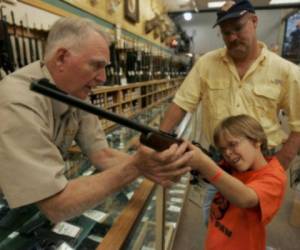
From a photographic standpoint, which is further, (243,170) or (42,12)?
(42,12)

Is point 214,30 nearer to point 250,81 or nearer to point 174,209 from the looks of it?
point 174,209

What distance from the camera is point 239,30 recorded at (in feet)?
4.70

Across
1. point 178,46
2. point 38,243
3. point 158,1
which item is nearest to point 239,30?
point 38,243

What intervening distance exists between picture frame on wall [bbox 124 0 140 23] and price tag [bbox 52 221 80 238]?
365 cm

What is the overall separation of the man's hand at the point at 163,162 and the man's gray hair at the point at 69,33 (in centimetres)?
44

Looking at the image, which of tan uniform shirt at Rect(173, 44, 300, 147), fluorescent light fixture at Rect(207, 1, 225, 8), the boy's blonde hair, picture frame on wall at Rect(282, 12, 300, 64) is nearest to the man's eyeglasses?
tan uniform shirt at Rect(173, 44, 300, 147)

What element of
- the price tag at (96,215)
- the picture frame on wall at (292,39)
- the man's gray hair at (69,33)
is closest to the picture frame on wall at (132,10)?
the man's gray hair at (69,33)

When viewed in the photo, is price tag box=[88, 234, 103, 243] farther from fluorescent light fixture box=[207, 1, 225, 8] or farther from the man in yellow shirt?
fluorescent light fixture box=[207, 1, 225, 8]

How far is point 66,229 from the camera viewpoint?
96 cm

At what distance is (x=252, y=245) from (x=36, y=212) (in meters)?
0.88

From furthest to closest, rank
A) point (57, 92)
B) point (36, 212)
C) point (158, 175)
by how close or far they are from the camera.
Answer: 1. point (36, 212)
2. point (158, 175)
3. point (57, 92)

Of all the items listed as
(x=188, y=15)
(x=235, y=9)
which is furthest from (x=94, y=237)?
(x=188, y=15)

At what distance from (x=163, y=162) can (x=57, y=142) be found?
0.45 metres

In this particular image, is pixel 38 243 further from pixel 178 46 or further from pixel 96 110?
pixel 178 46
